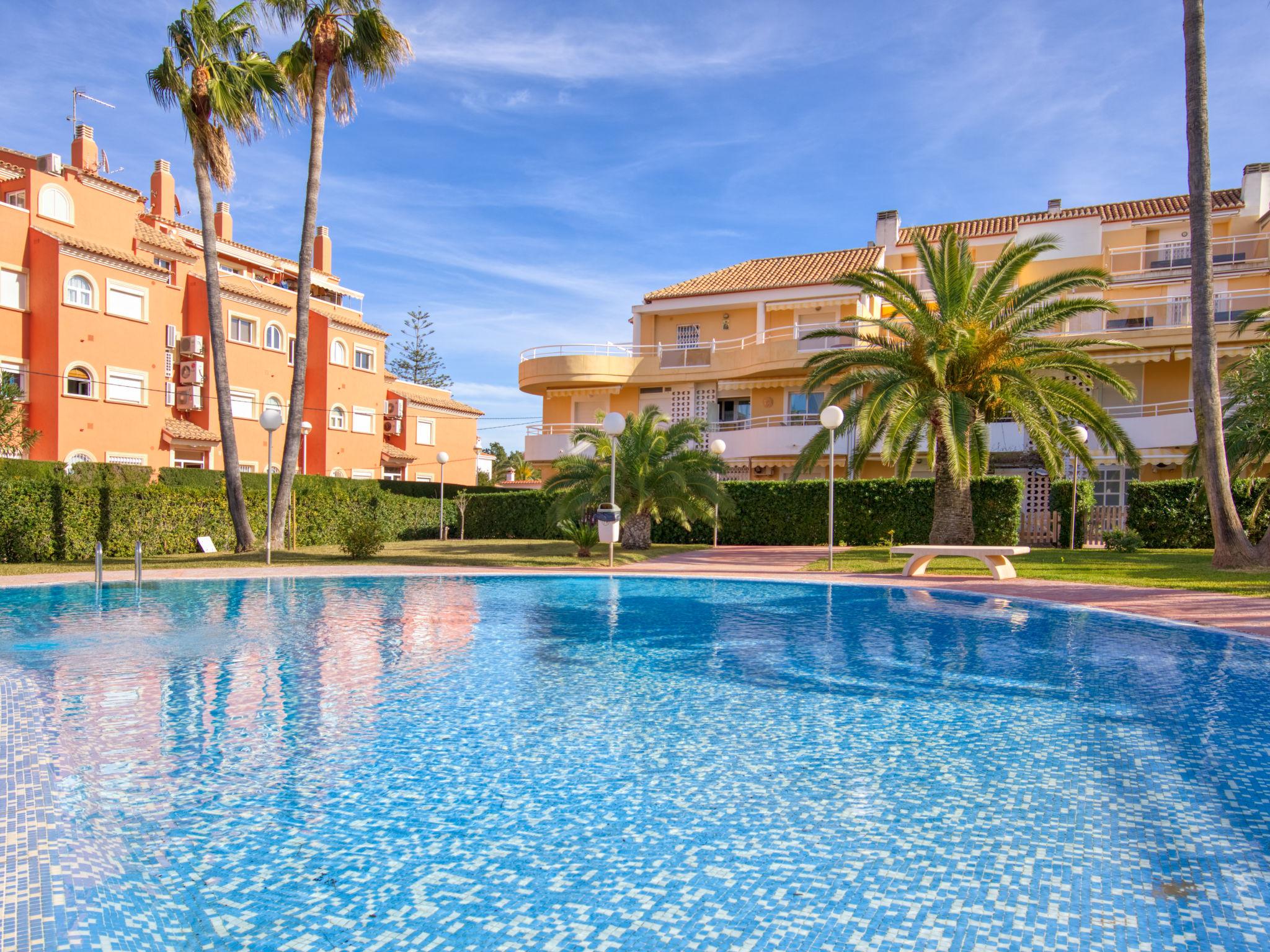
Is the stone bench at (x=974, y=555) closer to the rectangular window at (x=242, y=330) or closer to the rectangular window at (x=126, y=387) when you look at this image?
the rectangular window at (x=126, y=387)

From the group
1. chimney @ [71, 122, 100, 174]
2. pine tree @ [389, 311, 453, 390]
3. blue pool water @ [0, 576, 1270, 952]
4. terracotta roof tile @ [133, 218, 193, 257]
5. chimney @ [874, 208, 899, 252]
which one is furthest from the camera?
pine tree @ [389, 311, 453, 390]

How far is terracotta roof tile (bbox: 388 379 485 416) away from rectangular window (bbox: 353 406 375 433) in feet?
13.8

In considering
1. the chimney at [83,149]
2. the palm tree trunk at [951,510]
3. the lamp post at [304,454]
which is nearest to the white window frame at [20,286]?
the chimney at [83,149]

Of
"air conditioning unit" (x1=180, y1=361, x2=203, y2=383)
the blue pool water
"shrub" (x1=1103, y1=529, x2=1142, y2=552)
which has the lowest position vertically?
the blue pool water

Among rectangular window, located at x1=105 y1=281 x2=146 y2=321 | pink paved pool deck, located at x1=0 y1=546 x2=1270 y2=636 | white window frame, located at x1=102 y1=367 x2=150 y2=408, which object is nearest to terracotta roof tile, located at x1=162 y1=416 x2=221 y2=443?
white window frame, located at x1=102 y1=367 x2=150 y2=408

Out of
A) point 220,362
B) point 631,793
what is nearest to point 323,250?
point 220,362

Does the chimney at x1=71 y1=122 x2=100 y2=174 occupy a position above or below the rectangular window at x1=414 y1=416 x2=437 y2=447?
above

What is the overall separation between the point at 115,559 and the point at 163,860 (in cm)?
1971

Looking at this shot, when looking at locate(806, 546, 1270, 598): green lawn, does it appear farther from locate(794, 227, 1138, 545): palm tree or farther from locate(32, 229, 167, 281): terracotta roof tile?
locate(32, 229, 167, 281): terracotta roof tile

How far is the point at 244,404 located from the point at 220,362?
51.3 feet

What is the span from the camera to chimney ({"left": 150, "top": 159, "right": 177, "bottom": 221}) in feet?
131

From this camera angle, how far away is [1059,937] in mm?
3318

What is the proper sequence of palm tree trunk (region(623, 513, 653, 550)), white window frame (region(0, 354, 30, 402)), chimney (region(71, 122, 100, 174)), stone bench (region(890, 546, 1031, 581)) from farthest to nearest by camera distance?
chimney (region(71, 122, 100, 174))
white window frame (region(0, 354, 30, 402))
palm tree trunk (region(623, 513, 653, 550))
stone bench (region(890, 546, 1031, 581))

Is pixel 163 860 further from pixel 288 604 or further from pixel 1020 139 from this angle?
pixel 1020 139
